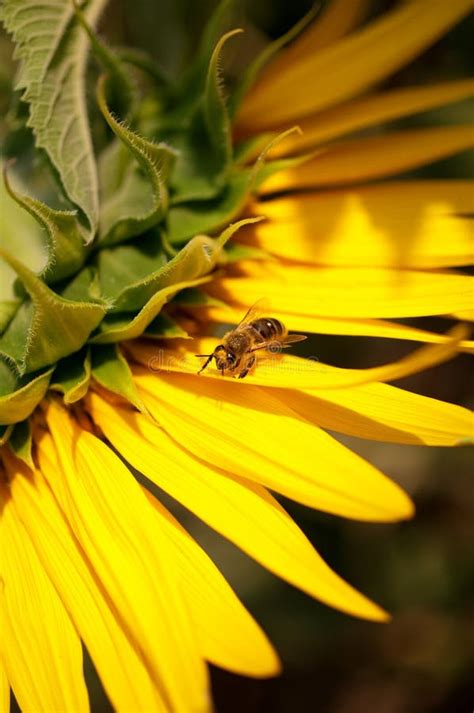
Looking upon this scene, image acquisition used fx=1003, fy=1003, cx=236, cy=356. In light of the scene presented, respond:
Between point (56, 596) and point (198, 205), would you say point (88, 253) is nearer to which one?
point (198, 205)

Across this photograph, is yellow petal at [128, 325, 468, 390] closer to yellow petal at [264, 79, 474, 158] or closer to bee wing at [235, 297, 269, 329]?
bee wing at [235, 297, 269, 329]

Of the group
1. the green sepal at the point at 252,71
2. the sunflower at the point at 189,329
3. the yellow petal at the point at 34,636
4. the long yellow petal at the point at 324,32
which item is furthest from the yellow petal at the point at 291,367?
the long yellow petal at the point at 324,32

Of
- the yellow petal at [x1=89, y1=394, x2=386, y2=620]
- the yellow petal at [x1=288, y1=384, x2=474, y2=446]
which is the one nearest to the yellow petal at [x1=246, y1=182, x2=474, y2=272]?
the yellow petal at [x1=288, y1=384, x2=474, y2=446]

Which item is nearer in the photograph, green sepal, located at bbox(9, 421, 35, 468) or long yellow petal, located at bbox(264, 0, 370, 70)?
green sepal, located at bbox(9, 421, 35, 468)

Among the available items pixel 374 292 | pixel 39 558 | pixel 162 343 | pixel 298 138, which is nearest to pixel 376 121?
pixel 298 138

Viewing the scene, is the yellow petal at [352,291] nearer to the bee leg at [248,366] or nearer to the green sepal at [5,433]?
the bee leg at [248,366]

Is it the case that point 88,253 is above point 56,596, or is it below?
above
